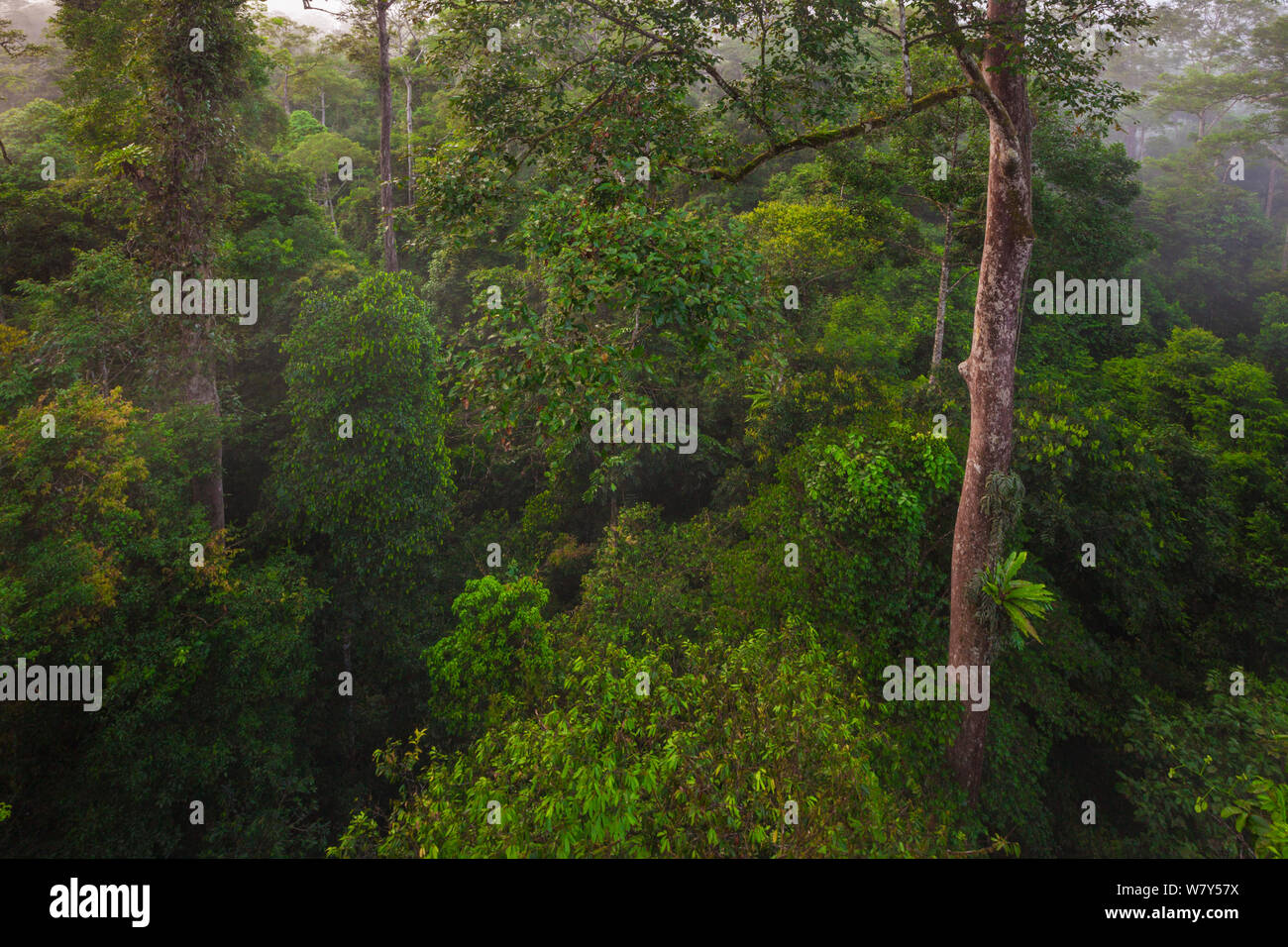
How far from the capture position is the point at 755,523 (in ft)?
38.3

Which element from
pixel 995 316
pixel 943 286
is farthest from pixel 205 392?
pixel 943 286

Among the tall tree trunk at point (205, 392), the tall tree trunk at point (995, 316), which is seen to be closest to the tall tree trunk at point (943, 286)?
the tall tree trunk at point (995, 316)

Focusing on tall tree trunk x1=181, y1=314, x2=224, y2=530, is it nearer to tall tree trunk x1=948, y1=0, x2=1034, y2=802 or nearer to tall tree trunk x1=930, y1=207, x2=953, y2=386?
tall tree trunk x1=948, y1=0, x2=1034, y2=802

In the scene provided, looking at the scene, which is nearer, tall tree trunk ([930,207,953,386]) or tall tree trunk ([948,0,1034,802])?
tall tree trunk ([948,0,1034,802])

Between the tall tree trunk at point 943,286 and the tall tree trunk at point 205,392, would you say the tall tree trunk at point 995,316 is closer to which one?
the tall tree trunk at point 943,286

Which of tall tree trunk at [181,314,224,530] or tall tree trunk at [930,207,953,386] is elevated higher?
tall tree trunk at [930,207,953,386]

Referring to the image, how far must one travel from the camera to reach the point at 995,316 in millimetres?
6504

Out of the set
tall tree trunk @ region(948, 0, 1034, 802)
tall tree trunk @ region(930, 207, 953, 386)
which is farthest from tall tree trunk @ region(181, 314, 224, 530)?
tall tree trunk @ region(930, 207, 953, 386)

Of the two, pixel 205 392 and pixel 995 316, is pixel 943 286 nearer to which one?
pixel 995 316

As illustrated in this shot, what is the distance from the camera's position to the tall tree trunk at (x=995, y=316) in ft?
19.4

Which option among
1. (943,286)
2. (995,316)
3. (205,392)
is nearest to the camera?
(995,316)

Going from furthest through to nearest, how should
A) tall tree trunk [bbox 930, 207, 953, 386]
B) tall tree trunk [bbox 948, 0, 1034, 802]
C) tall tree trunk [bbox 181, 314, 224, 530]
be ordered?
tall tree trunk [bbox 930, 207, 953, 386] → tall tree trunk [bbox 181, 314, 224, 530] → tall tree trunk [bbox 948, 0, 1034, 802]

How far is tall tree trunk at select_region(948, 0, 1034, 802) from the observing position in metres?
5.91

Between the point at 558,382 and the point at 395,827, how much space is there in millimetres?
4580
